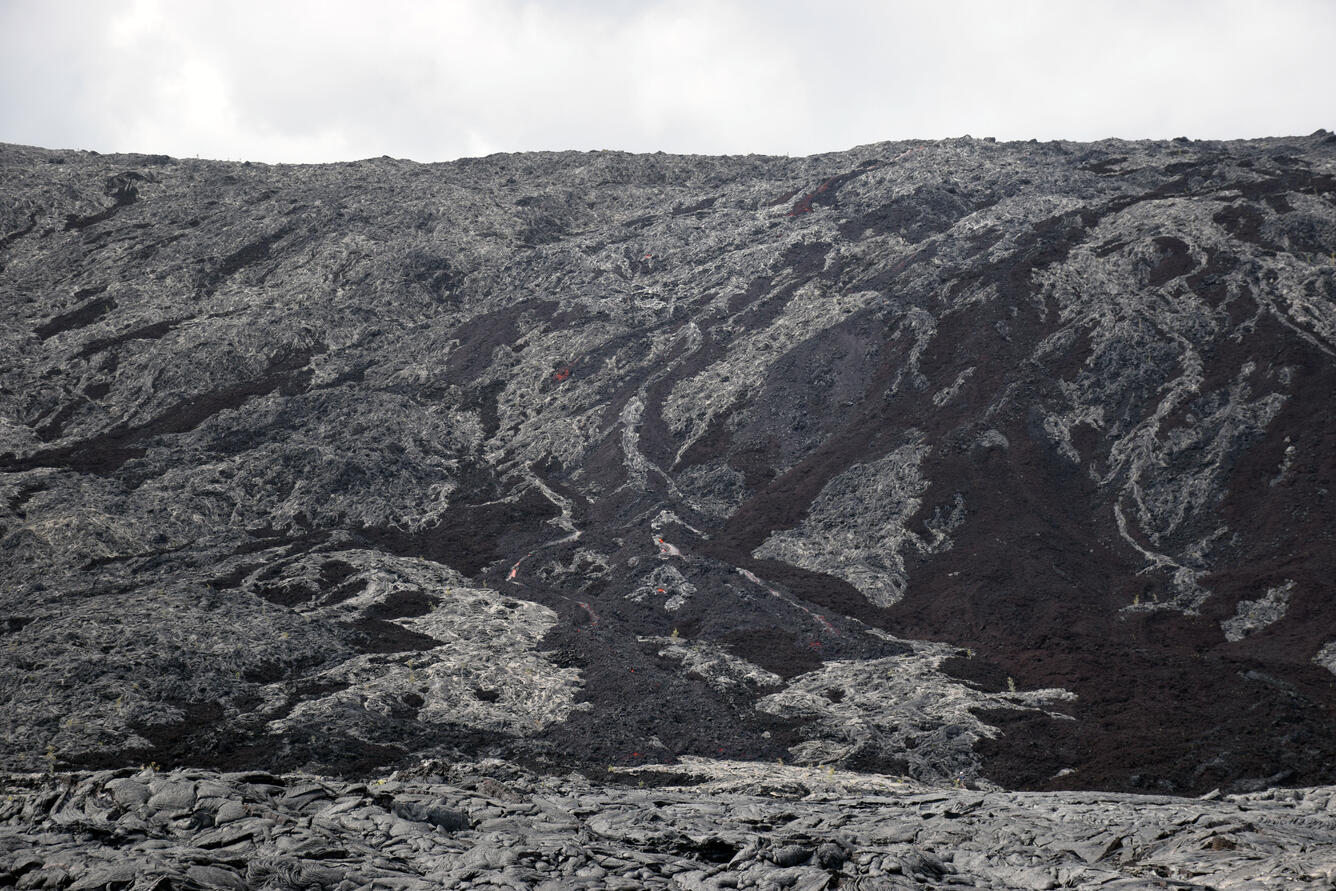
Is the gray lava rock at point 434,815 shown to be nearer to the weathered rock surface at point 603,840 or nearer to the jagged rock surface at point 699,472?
the weathered rock surface at point 603,840

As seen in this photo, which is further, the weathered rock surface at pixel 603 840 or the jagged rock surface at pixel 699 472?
the jagged rock surface at pixel 699 472

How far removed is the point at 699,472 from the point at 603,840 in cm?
5326

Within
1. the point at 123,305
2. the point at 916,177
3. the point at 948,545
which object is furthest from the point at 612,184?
the point at 948,545

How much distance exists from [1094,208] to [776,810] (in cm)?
8097

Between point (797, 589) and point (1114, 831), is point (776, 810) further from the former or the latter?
point (797, 589)

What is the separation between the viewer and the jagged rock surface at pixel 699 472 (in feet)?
137

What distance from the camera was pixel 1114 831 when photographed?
22.1m

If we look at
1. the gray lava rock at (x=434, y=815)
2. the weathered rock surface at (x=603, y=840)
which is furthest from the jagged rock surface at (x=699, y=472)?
the gray lava rock at (x=434, y=815)

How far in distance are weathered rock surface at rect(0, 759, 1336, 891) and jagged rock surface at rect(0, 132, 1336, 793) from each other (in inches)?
494

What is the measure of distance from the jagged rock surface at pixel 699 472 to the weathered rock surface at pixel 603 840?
41.1 ft

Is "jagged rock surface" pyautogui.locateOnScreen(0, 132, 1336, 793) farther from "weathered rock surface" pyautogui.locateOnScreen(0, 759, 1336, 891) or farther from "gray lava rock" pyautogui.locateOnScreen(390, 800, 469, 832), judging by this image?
"gray lava rock" pyautogui.locateOnScreen(390, 800, 469, 832)

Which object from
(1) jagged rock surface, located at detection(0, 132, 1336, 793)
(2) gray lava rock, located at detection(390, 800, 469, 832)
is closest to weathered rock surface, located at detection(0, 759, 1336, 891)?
(2) gray lava rock, located at detection(390, 800, 469, 832)

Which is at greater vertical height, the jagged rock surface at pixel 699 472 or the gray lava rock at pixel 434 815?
the jagged rock surface at pixel 699 472

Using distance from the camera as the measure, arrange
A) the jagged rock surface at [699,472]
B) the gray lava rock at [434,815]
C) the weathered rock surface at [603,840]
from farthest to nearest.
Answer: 1. the jagged rock surface at [699,472]
2. the gray lava rock at [434,815]
3. the weathered rock surface at [603,840]
